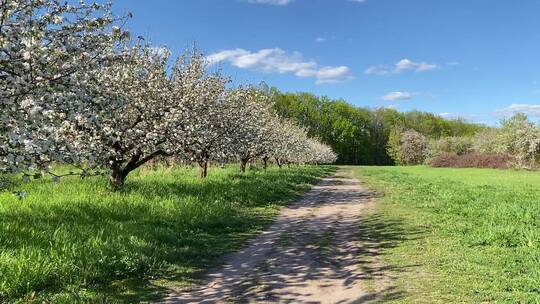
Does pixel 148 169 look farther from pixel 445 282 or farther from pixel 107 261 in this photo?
pixel 445 282

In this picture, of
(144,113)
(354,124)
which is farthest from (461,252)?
(354,124)

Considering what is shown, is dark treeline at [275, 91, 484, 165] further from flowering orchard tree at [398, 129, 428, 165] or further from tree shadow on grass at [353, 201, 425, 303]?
tree shadow on grass at [353, 201, 425, 303]

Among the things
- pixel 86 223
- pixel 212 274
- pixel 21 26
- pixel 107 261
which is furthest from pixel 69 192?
pixel 21 26

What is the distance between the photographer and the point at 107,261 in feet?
32.0

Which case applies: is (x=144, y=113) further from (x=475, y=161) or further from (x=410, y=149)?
(x=410, y=149)

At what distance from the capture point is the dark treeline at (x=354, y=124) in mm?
155875

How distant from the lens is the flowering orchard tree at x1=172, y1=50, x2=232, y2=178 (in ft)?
64.5

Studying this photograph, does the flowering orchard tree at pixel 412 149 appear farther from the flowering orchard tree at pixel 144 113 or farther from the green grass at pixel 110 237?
the flowering orchard tree at pixel 144 113

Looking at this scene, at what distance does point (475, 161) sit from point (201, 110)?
3368 inches

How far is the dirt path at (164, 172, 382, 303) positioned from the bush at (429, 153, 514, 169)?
75.1m

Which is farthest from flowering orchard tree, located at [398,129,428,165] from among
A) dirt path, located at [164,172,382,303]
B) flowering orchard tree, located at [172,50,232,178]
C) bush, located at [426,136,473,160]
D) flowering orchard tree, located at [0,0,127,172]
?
flowering orchard tree, located at [0,0,127,172]

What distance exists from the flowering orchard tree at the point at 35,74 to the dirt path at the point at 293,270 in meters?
3.45

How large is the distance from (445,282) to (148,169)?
81.6 feet

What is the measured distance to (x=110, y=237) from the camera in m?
11.3
